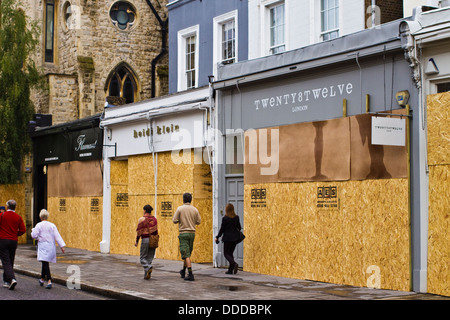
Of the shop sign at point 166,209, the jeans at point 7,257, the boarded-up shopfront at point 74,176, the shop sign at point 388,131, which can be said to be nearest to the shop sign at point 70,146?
the boarded-up shopfront at point 74,176

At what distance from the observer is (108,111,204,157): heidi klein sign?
20156 millimetres

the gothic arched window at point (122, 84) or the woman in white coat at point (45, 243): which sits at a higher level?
the gothic arched window at point (122, 84)

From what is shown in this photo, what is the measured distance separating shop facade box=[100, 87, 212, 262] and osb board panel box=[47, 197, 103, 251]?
2.43 ft

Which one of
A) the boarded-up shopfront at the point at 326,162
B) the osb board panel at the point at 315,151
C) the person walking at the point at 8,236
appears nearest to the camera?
the boarded-up shopfront at the point at 326,162

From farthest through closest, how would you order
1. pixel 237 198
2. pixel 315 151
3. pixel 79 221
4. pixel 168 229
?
pixel 79 221 < pixel 168 229 < pixel 237 198 < pixel 315 151

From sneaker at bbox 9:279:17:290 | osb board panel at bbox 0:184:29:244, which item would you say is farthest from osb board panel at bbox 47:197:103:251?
sneaker at bbox 9:279:17:290

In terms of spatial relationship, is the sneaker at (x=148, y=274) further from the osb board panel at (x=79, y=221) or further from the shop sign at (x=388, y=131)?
the osb board panel at (x=79, y=221)

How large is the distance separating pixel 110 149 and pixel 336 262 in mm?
11569

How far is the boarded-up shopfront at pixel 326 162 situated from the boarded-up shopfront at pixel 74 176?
8.04 m

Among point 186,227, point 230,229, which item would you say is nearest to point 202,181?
point 230,229

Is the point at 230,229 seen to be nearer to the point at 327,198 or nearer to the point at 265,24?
the point at 327,198

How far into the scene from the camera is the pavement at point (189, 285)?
1281 cm

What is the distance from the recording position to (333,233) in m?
15.1

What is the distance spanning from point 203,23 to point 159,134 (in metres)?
3.64
